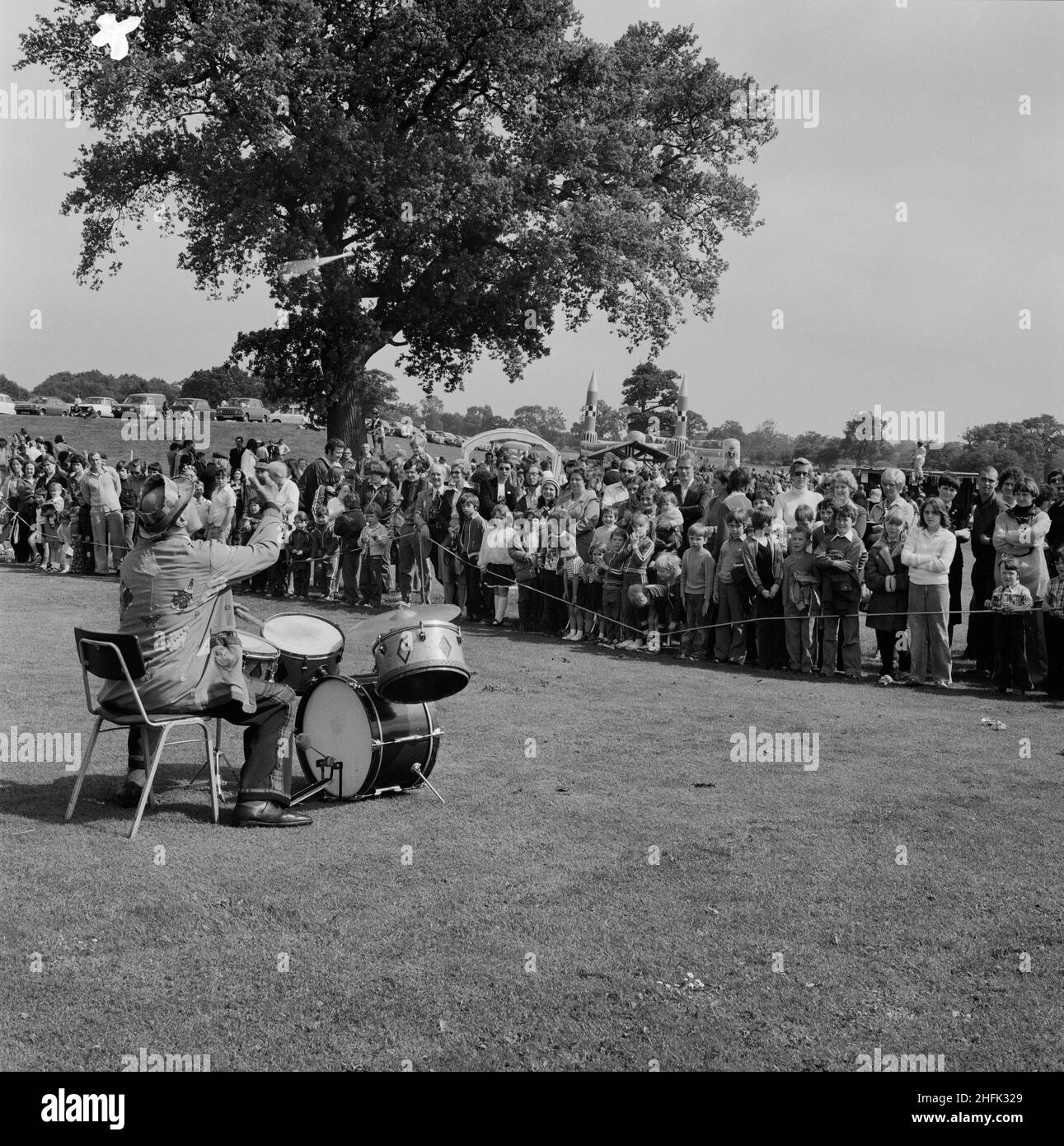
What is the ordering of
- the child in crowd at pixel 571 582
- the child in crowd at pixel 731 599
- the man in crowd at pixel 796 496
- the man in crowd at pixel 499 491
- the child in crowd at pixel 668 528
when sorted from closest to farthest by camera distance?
the child in crowd at pixel 731 599 → the man in crowd at pixel 796 496 → the child in crowd at pixel 668 528 → the child in crowd at pixel 571 582 → the man in crowd at pixel 499 491

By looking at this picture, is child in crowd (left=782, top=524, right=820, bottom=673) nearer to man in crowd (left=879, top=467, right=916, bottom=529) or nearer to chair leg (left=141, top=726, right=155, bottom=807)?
man in crowd (left=879, top=467, right=916, bottom=529)

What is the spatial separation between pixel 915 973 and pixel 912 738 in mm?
5090

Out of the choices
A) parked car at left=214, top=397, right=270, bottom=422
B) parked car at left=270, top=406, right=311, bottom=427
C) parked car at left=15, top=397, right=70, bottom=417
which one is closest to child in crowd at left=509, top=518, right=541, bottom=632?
parked car at left=270, top=406, right=311, bottom=427

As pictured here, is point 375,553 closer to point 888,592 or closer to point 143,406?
point 888,592

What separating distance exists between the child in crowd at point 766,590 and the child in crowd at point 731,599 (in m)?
0.14

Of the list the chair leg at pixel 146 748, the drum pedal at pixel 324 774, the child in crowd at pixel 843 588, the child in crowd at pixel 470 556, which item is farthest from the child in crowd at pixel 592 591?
the chair leg at pixel 146 748

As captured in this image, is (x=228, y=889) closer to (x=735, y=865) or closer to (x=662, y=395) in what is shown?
(x=735, y=865)

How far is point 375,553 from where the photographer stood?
1900cm

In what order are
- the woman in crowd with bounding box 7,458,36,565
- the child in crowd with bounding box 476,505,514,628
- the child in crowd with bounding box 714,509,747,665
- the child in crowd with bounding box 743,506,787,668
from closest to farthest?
1. the child in crowd with bounding box 743,506,787,668
2. the child in crowd with bounding box 714,509,747,665
3. the child in crowd with bounding box 476,505,514,628
4. the woman in crowd with bounding box 7,458,36,565

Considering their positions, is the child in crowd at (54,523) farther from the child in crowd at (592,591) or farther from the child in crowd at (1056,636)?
the child in crowd at (1056,636)

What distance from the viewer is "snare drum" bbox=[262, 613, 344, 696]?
848cm

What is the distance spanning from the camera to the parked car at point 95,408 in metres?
69.1
